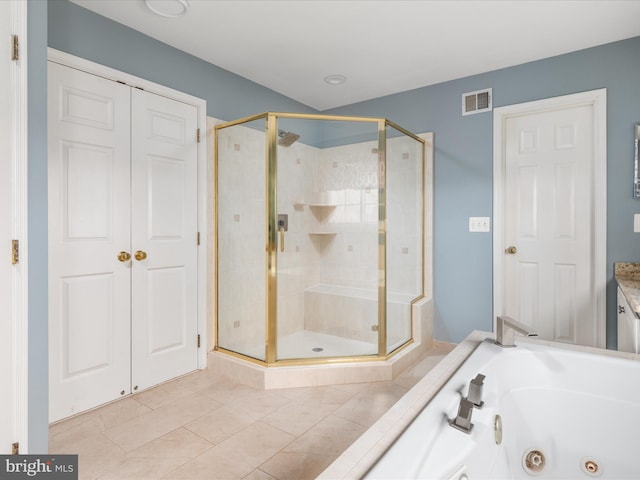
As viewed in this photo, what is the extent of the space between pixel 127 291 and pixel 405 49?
101 inches

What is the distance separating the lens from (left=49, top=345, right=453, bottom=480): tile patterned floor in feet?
5.46

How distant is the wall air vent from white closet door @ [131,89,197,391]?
7.36ft

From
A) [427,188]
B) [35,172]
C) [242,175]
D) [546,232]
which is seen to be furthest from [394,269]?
[35,172]

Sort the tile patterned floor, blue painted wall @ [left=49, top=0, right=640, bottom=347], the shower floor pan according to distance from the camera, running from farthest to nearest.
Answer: the shower floor pan < blue painted wall @ [left=49, top=0, right=640, bottom=347] < the tile patterned floor

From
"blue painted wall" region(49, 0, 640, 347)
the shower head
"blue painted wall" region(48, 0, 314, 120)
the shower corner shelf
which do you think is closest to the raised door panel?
"blue painted wall" region(49, 0, 640, 347)

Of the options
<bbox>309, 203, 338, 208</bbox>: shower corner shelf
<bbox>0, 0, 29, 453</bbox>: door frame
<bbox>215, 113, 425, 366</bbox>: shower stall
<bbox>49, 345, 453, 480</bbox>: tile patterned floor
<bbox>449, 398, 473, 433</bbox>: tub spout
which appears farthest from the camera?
<bbox>309, 203, 338, 208</bbox>: shower corner shelf

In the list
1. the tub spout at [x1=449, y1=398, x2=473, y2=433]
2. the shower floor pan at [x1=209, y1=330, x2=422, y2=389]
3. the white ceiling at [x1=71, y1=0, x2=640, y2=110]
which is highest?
the white ceiling at [x1=71, y1=0, x2=640, y2=110]

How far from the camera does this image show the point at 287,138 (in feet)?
8.68

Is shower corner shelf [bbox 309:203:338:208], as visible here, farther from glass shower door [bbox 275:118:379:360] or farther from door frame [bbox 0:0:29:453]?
door frame [bbox 0:0:29:453]

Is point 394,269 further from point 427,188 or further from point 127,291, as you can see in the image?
point 127,291

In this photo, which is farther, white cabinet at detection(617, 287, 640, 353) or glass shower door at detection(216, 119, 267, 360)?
glass shower door at detection(216, 119, 267, 360)

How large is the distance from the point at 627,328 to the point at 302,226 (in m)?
2.06

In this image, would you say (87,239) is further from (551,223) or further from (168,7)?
(551,223)

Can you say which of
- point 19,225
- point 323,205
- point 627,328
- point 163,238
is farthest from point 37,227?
point 627,328
